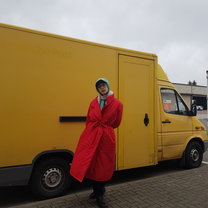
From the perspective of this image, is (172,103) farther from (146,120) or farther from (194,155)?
(194,155)

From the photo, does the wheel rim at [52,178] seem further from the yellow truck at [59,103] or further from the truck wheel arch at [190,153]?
the truck wheel arch at [190,153]

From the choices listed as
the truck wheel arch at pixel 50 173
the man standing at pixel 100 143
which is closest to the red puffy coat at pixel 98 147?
the man standing at pixel 100 143

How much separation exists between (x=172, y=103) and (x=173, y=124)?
20.1 inches

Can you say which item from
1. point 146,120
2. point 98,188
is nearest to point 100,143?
point 98,188

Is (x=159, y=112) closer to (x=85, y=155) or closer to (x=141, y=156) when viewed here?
(x=141, y=156)

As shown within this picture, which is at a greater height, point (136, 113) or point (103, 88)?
point (103, 88)

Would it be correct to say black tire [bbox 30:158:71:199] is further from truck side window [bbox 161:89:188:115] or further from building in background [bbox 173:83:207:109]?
building in background [bbox 173:83:207:109]

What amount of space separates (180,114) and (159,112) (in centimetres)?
77

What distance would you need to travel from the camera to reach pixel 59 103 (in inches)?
135

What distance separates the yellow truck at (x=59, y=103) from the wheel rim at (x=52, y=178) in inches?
0.6

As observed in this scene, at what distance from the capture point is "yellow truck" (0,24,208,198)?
3111 millimetres

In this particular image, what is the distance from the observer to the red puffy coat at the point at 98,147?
2.92 m

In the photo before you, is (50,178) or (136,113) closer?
(50,178)

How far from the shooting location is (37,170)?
3.30 meters
